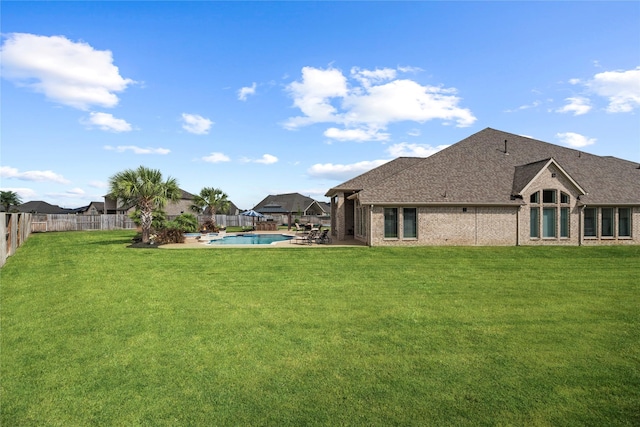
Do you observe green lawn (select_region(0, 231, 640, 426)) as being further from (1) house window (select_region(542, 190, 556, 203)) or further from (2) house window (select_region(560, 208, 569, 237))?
(2) house window (select_region(560, 208, 569, 237))

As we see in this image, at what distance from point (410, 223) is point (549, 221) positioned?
9.17 m

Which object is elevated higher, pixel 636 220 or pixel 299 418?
pixel 636 220

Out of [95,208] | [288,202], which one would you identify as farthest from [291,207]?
[95,208]

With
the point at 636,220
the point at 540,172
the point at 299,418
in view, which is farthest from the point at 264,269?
the point at 636,220

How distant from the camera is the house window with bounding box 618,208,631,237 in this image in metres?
23.9

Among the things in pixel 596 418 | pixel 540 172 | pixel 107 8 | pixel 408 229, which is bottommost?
pixel 596 418

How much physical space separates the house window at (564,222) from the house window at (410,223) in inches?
377

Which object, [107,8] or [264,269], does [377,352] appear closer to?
[264,269]

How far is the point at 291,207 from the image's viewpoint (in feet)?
231

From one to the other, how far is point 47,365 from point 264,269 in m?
9.25

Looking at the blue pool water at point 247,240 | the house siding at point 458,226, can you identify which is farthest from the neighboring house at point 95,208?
the house siding at point 458,226

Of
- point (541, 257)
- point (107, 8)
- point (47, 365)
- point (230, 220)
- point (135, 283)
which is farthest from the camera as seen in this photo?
point (230, 220)

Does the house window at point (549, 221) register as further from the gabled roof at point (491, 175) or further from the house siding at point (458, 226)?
the gabled roof at point (491, 175)

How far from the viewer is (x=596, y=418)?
14.6 ft
